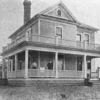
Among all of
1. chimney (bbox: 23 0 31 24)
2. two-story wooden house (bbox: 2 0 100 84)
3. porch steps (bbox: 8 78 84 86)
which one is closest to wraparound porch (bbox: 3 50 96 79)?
two-story wooden house (bbox: 2 0 100 84)

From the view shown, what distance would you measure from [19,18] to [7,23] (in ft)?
29.5

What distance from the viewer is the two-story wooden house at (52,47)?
1927cm

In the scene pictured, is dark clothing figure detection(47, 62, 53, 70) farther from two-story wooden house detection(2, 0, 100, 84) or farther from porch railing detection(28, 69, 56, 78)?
porch railing detection(28, 69, 56, 78)

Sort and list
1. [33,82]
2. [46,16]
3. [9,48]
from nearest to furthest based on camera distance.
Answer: [33,82], [46,16], [9,48]

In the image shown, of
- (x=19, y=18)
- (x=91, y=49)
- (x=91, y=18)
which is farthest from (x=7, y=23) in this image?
(x=91, y=49)

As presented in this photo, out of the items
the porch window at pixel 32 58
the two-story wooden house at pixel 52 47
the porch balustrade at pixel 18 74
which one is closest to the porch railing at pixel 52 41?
the two-story wooden house at pixel 52 47

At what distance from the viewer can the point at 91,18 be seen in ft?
156

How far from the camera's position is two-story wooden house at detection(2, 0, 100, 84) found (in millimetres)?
19266

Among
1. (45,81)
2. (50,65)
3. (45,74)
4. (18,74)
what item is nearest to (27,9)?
(50,65)

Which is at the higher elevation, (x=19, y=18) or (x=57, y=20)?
(x=19, y=18)

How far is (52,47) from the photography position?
64.6ft

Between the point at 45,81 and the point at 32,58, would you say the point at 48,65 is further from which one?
the point at 45,81

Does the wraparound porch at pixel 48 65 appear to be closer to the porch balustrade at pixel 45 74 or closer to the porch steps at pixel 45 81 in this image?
the porch balustrade at pixel 45 74

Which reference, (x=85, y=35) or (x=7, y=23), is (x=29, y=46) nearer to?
(x=85, y=35)
